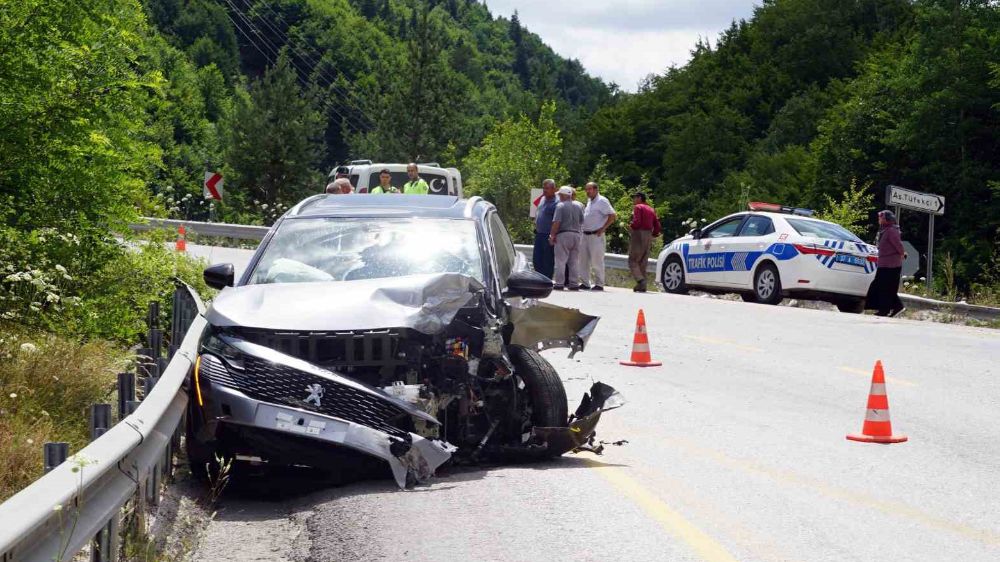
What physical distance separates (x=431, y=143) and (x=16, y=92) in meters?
93.9

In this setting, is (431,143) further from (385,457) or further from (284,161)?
(385,457)

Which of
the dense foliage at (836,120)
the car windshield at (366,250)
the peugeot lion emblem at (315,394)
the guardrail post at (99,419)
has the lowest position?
the peugeot lion emblem at (315,394)

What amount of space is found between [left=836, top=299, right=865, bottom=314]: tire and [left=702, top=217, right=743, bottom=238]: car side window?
239 cm

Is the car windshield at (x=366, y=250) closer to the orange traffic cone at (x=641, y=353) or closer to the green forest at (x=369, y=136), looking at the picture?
the green forest at (x=369, y=136)

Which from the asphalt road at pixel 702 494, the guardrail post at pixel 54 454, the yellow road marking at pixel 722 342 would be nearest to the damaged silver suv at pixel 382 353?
the asphalt road at pixel 702 494

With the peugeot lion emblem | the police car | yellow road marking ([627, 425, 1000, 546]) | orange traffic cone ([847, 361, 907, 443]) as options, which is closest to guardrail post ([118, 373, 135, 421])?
the peugeot lion emblem

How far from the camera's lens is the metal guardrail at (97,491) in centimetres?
388

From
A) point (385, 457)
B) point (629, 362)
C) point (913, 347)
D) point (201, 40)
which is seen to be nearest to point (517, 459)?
point (385, 457)

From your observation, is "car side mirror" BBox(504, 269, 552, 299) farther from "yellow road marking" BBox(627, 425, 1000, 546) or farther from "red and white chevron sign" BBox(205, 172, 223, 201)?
"red and white chevron sign" BBox(205, 172, 223, 201)

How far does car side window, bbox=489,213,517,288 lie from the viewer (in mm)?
9547

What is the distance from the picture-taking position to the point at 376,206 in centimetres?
980

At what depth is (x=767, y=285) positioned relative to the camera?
79.3 feet

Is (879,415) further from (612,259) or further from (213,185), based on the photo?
(213,185)

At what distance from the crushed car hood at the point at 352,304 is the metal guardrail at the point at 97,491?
0.76 meters
